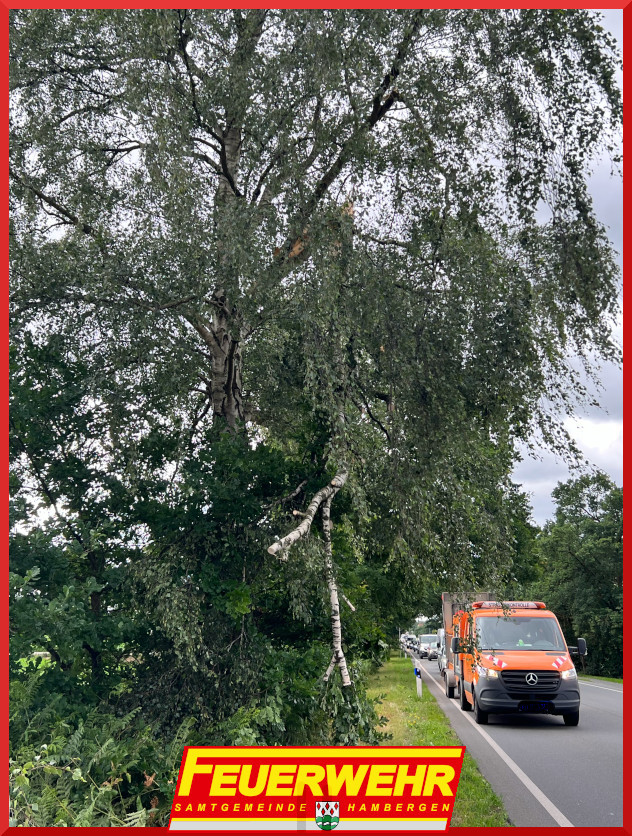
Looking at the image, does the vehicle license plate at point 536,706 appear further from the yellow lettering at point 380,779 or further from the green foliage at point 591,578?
the green foliage at point 591,578

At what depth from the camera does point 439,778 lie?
208 inches

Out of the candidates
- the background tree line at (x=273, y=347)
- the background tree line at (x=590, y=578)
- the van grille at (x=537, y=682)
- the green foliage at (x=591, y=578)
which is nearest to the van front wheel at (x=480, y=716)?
the van grille at (x=537, y=682)

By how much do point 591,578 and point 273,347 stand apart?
45.0m

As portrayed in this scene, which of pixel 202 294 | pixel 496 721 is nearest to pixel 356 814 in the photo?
pixel 202 294

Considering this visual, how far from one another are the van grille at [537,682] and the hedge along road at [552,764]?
2.45 ft

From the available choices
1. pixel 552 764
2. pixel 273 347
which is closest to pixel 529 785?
pixel 552 764

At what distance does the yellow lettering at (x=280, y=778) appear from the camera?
5108 mm

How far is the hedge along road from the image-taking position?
7238mm

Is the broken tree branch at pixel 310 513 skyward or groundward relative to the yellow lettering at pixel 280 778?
skyward

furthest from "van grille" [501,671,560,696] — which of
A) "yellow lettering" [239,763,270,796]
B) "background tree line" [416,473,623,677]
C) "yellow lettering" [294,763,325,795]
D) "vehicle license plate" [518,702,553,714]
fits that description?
"background tree line" [416,473,623,677]

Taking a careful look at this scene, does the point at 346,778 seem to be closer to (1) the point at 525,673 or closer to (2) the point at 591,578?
(1) the point at 525,673

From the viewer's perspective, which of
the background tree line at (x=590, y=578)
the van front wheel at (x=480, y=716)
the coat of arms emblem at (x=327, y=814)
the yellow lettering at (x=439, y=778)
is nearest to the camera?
the coat of arms emblem at (x=327, y=814)

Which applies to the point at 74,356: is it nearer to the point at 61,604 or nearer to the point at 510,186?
the point at 61,604

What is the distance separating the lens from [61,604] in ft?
22.7
